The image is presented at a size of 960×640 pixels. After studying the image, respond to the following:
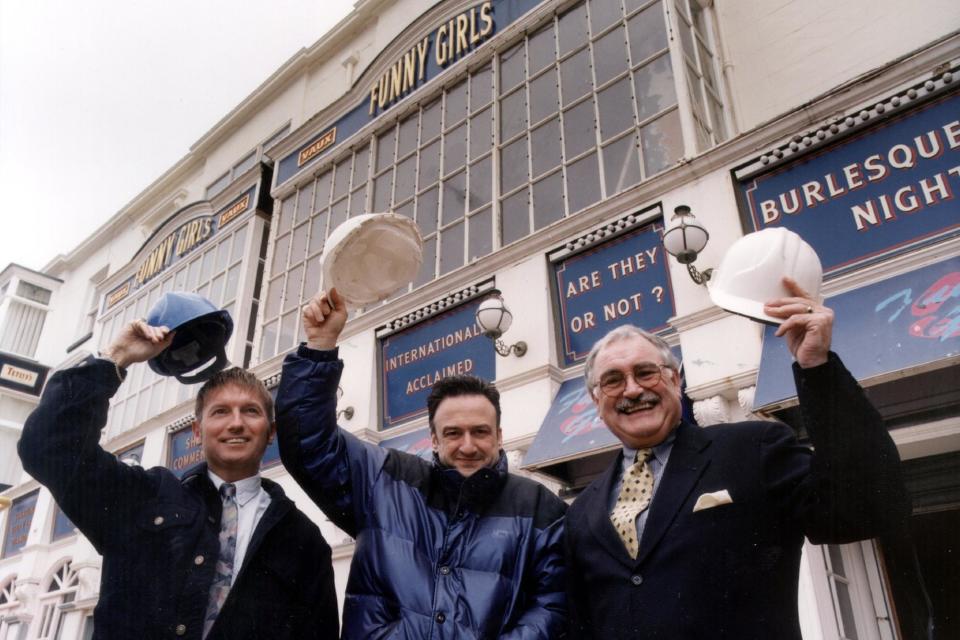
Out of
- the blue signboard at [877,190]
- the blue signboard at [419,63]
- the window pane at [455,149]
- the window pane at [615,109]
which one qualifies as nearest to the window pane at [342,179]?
the blue signboard at [419,63]

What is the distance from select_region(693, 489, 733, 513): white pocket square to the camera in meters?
1.66

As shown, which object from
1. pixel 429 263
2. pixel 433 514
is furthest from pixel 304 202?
pixel 433 514

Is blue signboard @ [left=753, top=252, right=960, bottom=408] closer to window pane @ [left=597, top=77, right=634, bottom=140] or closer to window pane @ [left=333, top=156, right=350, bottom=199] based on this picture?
window pane @ [left=597, top=77, right=634, bottom=140]

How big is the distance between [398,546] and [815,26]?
23.6ft

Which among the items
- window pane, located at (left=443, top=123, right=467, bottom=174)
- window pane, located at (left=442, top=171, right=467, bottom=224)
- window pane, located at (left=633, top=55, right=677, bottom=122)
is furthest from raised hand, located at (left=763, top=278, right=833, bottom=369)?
window pane, located at (left=443, top=123, right=467, bottom=174)

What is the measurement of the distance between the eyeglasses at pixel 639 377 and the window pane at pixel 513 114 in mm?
6689

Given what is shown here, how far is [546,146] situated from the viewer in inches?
309

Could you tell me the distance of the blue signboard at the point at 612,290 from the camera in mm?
6148

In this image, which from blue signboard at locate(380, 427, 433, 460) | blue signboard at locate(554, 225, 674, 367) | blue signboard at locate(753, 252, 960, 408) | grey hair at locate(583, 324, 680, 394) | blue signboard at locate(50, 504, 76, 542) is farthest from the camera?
blue signboard at locate(50, 504, 76, 542)

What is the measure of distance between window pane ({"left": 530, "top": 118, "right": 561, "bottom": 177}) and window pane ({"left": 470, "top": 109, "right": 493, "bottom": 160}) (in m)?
0.75

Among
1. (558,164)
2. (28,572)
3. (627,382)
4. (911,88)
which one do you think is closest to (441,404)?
(627,382)

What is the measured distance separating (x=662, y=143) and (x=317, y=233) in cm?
593

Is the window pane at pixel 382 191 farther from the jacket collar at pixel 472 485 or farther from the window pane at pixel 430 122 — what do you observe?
the jacket collar at pixel 472 485

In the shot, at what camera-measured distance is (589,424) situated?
5.49 m
